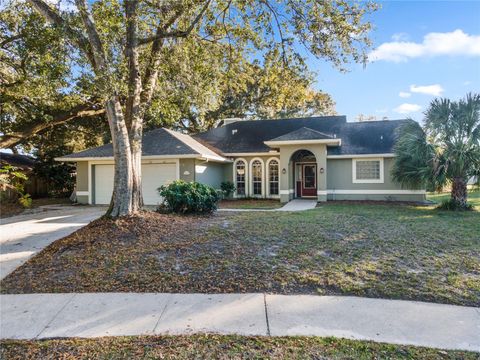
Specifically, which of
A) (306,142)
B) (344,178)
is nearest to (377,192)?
(344,178)

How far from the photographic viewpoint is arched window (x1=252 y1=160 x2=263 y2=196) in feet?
62.1

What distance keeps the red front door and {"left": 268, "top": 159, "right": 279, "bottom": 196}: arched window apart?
1.69m

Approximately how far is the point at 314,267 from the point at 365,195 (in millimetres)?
12692

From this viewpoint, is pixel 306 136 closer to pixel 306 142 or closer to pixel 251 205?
pixel 306 142

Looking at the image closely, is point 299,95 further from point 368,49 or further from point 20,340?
point 20,340

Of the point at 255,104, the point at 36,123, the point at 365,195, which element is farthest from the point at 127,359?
the point at 255,104

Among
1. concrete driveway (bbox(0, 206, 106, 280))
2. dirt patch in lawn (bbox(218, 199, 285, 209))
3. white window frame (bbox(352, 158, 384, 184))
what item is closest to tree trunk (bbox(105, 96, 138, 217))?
concrete driveway (bbox(0, 206, 106, 280))

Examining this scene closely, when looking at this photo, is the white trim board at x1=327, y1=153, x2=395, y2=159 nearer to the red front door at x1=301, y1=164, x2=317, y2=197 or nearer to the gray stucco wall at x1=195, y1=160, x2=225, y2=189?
the red front door at x1=301, y1=164, x2=317, y2=197

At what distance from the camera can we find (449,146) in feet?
40.4

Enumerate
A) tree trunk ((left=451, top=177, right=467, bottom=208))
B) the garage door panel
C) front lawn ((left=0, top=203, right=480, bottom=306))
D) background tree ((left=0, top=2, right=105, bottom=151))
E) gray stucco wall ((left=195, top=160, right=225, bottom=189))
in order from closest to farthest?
1. front lawn ((left=0, top=203, right=480, bottom=306))
2. background tree ((left=0, top=2, right=105, bottom=151))
3. tree trunk ((left=451, top=177, right=467, bottom=208))
4. gray stucco wall ((left=195, top=160, right=225, bottom=189))
5. the garage door panel

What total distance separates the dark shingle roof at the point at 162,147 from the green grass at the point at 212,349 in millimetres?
12429

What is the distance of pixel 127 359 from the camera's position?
3.03 metres

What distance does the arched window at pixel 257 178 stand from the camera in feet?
62.1

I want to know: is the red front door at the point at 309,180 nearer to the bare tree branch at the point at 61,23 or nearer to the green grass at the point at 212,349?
the bare tree branch at the point at 61,23
